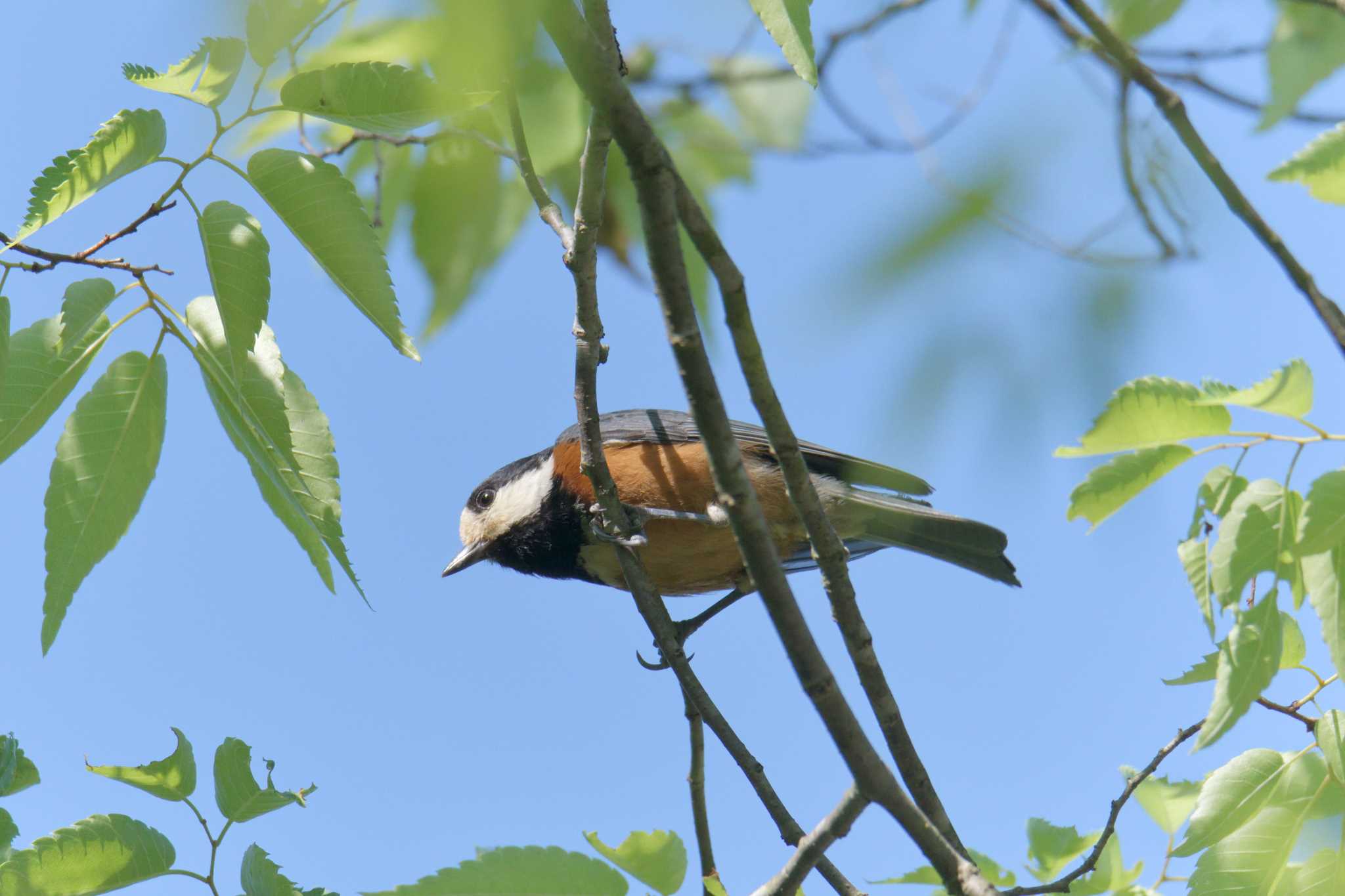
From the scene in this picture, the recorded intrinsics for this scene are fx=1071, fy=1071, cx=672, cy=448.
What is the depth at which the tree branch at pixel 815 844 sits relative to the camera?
225 cm

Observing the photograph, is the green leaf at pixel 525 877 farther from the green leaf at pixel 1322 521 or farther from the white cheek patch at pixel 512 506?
the white cheek patch at pixel 512 506

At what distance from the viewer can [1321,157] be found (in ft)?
7.48

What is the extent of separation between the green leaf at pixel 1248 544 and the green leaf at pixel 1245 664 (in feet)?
0.21

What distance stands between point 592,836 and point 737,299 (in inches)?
48.8

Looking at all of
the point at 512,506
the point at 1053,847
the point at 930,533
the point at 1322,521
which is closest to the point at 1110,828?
the point at 1053,847

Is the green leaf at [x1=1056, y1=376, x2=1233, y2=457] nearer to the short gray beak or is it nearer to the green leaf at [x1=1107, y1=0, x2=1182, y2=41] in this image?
the green leaf at [x1=1107, y1=0, x2=1182, y2=41]

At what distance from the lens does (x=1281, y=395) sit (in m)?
2.03

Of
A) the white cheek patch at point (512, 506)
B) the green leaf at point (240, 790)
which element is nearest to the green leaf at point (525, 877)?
the green leaf at point (240, 790)

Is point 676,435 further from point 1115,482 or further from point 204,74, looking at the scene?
point 204,74

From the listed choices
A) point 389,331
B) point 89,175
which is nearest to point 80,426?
point 89,175

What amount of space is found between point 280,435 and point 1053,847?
2351mm

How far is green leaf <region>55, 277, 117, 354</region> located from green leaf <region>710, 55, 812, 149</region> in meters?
1.43

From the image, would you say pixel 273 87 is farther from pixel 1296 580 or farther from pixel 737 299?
pixel 1296 580

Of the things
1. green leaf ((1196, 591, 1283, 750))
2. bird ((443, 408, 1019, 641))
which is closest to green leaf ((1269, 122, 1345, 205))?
green leaf ((1196, 591, 1283, 750))
